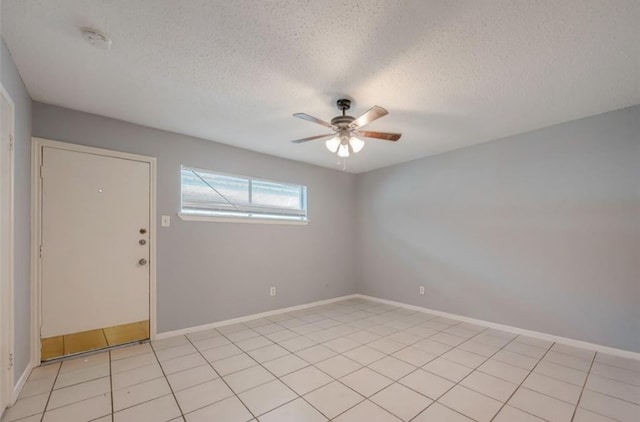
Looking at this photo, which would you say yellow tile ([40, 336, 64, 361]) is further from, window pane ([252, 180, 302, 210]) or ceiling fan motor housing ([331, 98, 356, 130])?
ceiling fan motor housing ([331, 98, 356, 130])

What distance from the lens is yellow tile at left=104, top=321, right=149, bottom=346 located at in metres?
2.89

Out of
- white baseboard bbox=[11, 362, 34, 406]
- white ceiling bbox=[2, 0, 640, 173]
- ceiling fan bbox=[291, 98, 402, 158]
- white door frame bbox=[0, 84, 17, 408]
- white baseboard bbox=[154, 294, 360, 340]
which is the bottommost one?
white baseboard bbox=[154, 294, 360, 340]


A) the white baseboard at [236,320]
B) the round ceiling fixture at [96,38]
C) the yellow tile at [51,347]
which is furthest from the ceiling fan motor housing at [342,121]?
the yellow tile at [51,347]

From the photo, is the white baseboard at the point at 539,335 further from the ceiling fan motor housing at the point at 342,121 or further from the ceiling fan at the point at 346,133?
the ceiling fan motor housing at the point at 342,121

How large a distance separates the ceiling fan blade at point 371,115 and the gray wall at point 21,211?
2.45 m

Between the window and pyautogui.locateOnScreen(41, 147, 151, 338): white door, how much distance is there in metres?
0.51

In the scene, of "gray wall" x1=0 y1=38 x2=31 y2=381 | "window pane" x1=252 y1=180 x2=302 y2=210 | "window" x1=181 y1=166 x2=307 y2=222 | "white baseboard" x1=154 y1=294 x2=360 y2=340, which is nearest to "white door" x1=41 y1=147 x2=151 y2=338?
"gray wall" x1=0 y1=38 x2=31 y2=381

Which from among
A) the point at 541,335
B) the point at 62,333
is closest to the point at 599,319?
the point at 541,335

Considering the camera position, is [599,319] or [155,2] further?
[599,319]

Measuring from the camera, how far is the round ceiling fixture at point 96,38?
1.71 m

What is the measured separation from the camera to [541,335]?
10.4ft

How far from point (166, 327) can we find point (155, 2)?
3.13 meters

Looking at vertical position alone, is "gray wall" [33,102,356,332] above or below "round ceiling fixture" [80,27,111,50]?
below

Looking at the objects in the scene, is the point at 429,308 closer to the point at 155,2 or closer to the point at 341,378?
the point at 341,378
